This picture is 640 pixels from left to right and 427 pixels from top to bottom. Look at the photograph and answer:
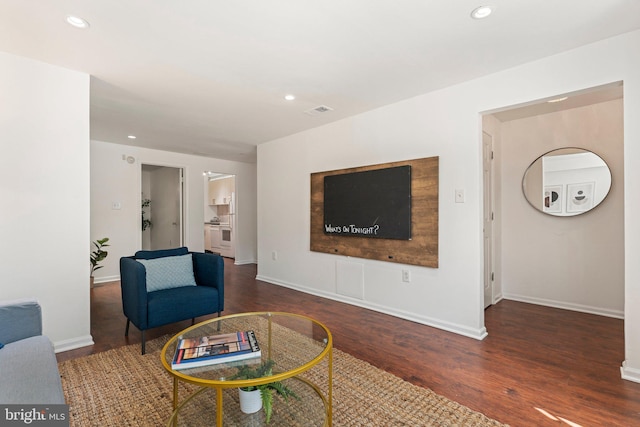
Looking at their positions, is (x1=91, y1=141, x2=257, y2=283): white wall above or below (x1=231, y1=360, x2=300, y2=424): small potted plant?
above

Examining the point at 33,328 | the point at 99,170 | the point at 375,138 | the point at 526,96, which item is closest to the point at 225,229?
the point at 99,170

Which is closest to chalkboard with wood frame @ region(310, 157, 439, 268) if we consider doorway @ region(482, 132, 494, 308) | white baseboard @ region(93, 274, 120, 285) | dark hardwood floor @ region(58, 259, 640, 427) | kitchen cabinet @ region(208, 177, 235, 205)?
dark hardwood floor @ region(58, 259, 640, 427)

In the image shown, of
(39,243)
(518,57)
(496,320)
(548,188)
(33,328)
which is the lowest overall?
(496,320)

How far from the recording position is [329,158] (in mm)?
4152

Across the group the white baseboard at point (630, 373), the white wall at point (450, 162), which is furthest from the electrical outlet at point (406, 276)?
the white baseboard at point (630, 373)

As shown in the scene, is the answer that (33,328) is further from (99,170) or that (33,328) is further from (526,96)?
(99,170)

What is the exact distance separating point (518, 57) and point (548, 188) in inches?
80.2

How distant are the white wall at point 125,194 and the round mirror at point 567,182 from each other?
5615mm

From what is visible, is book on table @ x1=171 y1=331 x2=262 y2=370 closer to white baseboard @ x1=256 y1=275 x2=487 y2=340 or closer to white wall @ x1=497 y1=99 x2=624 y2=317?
white baseboard @ x1=256 y1=275 x2=487 y2=340

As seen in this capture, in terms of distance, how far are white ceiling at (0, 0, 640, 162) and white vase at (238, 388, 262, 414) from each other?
208cm

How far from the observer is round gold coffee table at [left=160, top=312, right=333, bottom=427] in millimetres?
1355

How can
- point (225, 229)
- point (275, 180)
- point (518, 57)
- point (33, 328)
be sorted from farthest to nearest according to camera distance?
point (225, 229) < point (275, 180) < point (518, 57) < point (33, 328)

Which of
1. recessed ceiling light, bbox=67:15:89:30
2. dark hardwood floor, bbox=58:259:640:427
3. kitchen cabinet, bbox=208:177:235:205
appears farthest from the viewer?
kitchen cabinet, bbox=208:177:235:205

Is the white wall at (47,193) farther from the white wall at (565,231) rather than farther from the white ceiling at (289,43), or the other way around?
the white wall at (565,231)
